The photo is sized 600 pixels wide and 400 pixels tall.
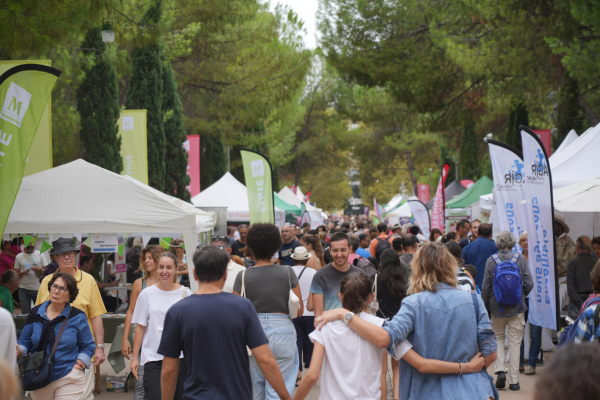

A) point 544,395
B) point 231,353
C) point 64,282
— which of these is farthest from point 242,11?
point 544,395

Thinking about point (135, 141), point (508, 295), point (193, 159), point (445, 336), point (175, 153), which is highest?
point (175, 153)

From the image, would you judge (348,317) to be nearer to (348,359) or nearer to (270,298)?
(348,359)

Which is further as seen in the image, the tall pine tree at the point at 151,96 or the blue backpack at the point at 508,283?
the tall pine tree at the point at 151,96

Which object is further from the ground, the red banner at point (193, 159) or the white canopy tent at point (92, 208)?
the red banner at point (193, 159)

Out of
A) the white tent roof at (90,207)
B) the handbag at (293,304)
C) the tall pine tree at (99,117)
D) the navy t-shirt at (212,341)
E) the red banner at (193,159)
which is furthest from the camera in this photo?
the red banner at (193,159)

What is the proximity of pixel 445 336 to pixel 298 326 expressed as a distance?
13.3 feet

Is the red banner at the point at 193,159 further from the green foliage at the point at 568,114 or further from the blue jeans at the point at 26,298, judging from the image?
the green foliage at the point at 568,114

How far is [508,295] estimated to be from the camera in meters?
6.73

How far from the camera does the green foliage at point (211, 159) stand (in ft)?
93.0

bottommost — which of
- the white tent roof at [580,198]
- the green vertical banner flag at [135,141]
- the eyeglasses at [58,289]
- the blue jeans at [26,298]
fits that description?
the blue jeans at [26,298]

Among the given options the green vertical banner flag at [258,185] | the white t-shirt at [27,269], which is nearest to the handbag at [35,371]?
the white t-shirt at [27,269]

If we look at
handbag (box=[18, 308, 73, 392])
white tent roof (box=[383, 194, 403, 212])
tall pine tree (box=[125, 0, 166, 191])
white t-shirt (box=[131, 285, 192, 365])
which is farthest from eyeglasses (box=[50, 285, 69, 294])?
white tent roof (box=[383, 194, 403, 212])

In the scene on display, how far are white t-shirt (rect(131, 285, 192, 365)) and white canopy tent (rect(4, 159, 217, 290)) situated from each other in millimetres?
2405

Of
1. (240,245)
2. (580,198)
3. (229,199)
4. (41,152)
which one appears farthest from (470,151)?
(41,152)
